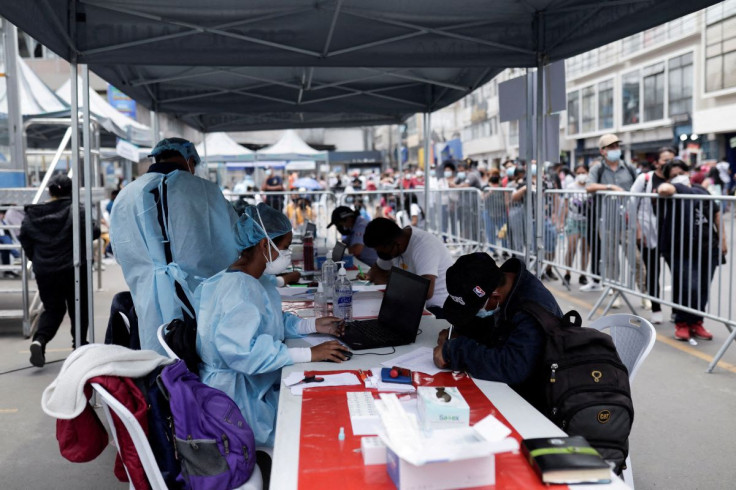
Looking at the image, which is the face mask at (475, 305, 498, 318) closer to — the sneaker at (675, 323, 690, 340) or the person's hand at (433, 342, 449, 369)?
the person's hand at (433, 342, 449, 369)

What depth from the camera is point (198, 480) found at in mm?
2129

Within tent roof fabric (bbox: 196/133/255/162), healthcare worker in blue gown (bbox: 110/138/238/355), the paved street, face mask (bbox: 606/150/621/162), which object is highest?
tent roof fabric (bbox: 196/133/255/162)

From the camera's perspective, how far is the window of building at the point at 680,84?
91.6 ft

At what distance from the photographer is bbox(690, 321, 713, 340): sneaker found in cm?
607

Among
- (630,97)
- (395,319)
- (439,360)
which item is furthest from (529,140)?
(630,97)

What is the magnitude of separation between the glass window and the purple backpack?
37.3 metres

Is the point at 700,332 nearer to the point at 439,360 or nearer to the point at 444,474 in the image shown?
the point at 439,360

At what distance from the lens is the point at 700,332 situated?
608cm

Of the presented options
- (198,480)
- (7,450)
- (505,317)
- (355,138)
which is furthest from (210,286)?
(355,138)

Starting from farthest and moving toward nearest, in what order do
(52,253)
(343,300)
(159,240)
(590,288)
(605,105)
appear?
1. (605,105)
2. (590,288)
3. (52,253)
4. (159,240)
5. (343,300)

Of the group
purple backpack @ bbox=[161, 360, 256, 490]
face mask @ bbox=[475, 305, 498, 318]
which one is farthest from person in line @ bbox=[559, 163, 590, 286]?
purple backpack @ bbox=[161, 360, 256, 490]

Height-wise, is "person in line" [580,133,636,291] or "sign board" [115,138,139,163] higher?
"sign board" [115,138,139,163]

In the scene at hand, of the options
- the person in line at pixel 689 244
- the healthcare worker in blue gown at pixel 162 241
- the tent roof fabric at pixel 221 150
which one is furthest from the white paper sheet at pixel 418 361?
the tent roof fabric at pixel 221 150

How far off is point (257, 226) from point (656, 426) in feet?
9.32
